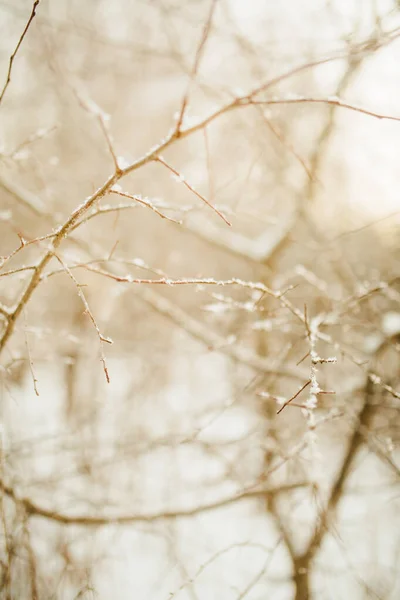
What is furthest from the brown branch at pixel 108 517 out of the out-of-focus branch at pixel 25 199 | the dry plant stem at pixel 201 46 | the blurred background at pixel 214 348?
the dry plant stem at pixel 201 46

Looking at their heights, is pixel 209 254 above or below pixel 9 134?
above

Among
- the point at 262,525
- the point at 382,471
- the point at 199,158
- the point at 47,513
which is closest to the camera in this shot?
the point at 47,513

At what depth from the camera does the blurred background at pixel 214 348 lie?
1.67 metres

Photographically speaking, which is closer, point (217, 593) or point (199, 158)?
point (217, 593)

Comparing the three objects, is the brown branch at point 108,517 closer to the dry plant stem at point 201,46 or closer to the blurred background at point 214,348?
the blurred background at point 214,348

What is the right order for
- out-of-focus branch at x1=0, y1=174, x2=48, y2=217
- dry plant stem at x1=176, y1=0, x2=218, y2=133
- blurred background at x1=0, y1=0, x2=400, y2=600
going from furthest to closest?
out-of-focus branch at x1=0, y1=174, x2=48, y2=217
blurred background at x1=0, y1=0, x2=400, y2=600
dry plant stem at x1=176, y1=0, x2=218, y2=133

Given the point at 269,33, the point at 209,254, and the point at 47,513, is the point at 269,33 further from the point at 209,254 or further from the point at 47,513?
the point at 209,254

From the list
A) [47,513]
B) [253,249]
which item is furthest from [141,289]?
[47,513]

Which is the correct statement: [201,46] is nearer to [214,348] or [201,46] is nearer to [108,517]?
[214,348]

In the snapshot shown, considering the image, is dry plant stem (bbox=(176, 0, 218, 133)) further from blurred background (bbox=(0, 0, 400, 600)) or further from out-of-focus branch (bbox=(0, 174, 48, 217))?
out-of-focus branch (bbox=(0, 174, 48, 217))

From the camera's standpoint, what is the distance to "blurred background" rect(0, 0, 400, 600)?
1665mm

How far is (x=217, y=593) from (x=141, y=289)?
2.37m

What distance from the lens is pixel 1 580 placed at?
5.19 ft

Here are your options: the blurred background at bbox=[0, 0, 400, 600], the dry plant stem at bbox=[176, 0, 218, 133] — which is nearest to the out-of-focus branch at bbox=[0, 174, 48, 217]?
the blurred background at bbox=[0, 0, 400, 600]
